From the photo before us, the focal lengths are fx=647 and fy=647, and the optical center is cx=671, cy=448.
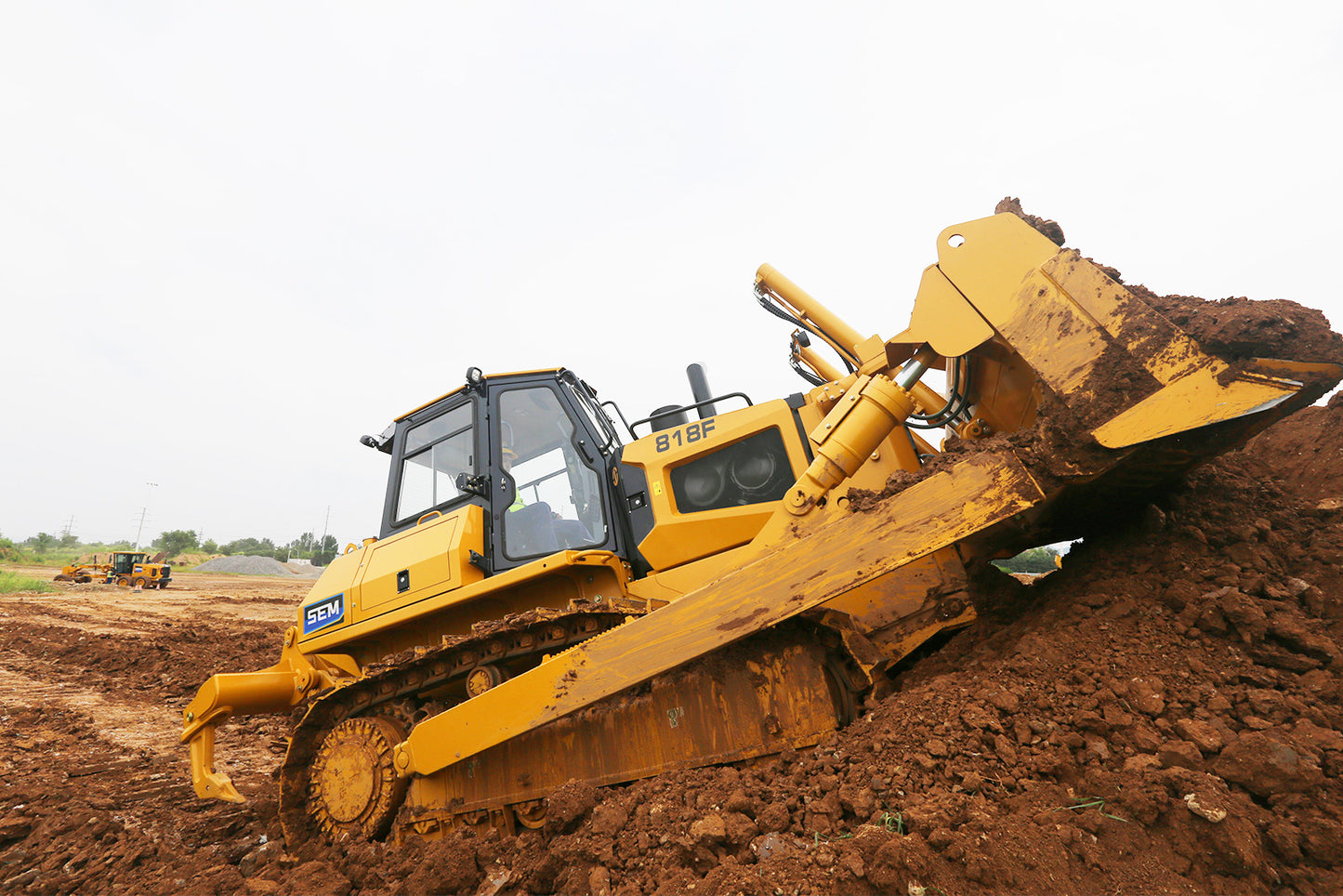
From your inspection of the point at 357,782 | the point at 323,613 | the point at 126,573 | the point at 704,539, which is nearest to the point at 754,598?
the point at 704,539

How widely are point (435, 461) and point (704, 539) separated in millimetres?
2194

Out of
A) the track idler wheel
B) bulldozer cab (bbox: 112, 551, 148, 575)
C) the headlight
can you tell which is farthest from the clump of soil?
bulldozer cab (bbox: 112, 551, 148, 575)

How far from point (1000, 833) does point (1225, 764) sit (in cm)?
68

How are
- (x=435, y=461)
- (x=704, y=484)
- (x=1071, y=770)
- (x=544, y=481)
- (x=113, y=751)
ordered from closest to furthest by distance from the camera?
(x=1071, y=770) < (x=704, y=484) < (x=544, y=481) < (x=435, y=461) < (x=113, y=751)

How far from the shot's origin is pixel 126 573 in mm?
27141

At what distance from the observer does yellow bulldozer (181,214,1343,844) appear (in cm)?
250

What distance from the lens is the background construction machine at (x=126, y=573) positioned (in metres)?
26.8

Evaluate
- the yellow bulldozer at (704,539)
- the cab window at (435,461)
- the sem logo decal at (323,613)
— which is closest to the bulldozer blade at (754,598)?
the yellow bulldozer at (704,539)

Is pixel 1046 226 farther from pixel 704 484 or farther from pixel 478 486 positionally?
pixel 478 486

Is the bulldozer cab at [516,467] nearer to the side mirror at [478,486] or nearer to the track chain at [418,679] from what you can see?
the side mirror at [478,486]

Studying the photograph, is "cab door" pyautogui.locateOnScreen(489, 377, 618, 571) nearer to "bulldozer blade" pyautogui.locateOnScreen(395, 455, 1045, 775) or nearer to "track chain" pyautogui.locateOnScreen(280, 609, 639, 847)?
"track chain" pyautogui.locateOnScreen(280, 609, 639, 847)

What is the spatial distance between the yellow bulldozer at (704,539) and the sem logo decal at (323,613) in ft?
0.08

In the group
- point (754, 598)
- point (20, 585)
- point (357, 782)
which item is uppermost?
point (20, 585)

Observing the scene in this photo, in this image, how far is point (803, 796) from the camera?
2.43 meters
